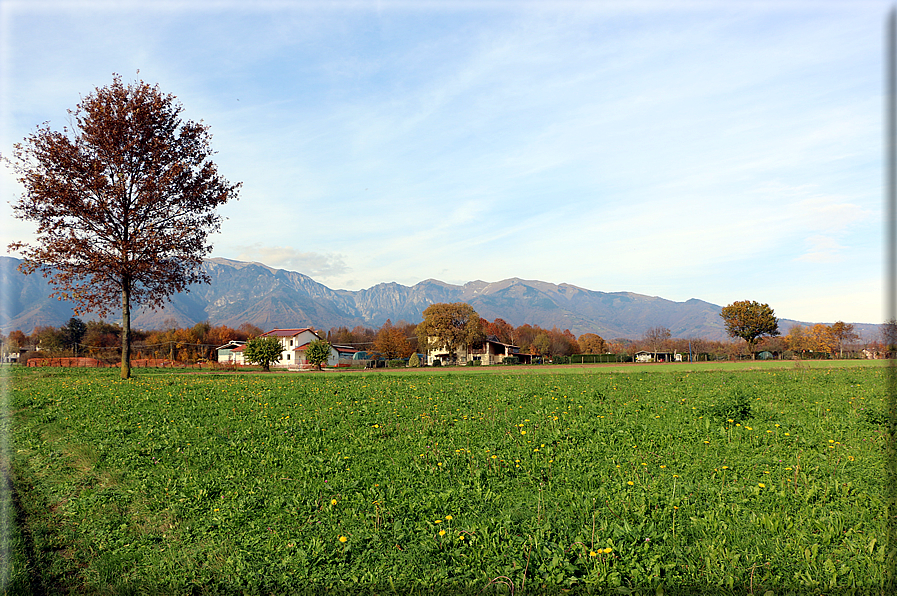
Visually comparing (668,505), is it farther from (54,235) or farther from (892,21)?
(54,235)

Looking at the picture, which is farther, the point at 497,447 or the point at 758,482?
the point at 497,447

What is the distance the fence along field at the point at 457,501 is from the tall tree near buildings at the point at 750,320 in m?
99.8

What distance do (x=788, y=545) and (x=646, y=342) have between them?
597ft

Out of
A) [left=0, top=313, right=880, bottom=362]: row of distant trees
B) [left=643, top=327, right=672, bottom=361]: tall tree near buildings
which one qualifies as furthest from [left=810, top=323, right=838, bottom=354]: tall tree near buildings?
[left=643, top=327, right=672, bottom=361]: tall tree near buildings

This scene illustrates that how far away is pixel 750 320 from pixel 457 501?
108805 mm

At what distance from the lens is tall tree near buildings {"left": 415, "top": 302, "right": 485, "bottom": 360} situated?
102000 mm

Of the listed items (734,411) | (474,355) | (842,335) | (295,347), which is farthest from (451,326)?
(842,335)

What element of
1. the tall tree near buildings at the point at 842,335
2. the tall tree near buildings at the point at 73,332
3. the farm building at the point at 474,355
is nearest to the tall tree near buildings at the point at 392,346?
the farm building at the point at 474,355

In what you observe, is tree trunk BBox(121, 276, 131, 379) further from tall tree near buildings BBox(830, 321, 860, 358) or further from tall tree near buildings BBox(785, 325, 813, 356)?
tall tree near buildings BBox(830, 321, 860, 358)

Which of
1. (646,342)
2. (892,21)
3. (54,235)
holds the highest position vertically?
(54,235)

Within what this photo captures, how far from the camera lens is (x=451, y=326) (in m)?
103

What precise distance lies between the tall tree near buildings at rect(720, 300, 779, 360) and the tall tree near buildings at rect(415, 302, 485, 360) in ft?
172

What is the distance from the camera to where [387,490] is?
671cm

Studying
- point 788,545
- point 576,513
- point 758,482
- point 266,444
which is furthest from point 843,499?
point 266,444
